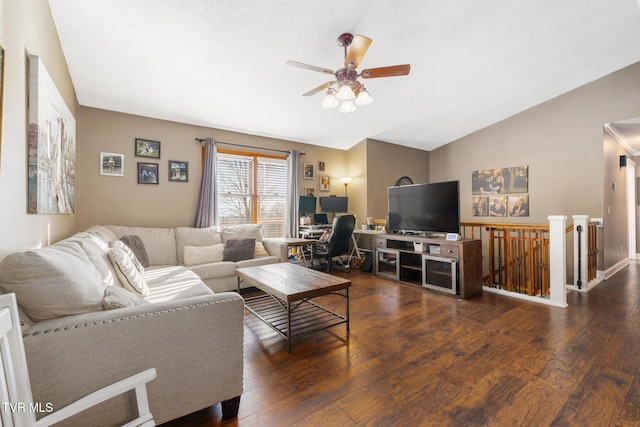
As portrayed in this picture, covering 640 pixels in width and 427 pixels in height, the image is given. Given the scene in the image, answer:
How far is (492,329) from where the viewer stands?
8.55 feet

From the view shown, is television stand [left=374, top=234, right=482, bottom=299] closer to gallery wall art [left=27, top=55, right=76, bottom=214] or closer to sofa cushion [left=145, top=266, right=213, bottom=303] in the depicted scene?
sofa cushion [left=145, top=266, right=213, bottom=303]

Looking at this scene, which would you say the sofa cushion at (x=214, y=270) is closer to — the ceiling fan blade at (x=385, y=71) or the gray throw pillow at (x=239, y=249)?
the gray throw pillow at (x=239, y=249)

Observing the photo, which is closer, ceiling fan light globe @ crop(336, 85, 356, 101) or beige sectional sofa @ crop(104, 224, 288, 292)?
ceiling fan light globe @ crop(336, 85, 356, 101)

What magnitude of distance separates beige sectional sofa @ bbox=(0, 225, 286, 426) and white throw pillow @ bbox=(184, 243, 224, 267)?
1891 mm

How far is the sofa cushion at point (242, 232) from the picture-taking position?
411cm

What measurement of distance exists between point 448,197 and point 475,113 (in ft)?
7.47

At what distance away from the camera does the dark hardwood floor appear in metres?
1.53

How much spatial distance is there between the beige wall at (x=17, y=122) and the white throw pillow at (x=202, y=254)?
1606 millimetres

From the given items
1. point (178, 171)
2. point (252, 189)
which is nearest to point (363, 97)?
point (252, 189)

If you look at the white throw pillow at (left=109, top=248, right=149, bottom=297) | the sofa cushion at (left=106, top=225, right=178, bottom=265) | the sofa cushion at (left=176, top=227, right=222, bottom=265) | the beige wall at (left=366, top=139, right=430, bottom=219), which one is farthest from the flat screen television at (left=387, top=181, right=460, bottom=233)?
the white throw pillow at (left=109, top=248, right=149, bottom=297)

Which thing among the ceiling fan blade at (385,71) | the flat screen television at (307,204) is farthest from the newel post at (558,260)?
the flat screen television at (307,204)

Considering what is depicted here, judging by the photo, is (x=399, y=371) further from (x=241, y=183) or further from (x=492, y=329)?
(x=241, y=183)

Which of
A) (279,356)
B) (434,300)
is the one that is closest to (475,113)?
(434,300)

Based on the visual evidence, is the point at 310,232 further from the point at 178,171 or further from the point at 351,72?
the point at 351,72
